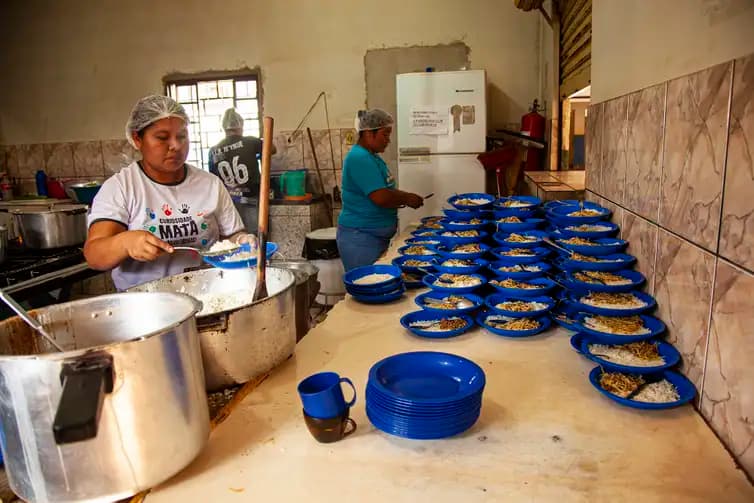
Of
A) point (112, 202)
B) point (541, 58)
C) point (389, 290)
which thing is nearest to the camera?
point (112, 202)

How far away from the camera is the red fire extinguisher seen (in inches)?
165

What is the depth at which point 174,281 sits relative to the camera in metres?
1.40

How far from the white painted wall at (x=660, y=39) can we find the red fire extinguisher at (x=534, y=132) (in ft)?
6.64

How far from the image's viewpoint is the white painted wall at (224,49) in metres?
4.57

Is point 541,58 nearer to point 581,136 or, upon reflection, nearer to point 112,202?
point 581,136

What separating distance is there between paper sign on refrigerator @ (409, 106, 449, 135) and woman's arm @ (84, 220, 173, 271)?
9.07ft

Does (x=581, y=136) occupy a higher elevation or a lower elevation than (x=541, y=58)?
lower

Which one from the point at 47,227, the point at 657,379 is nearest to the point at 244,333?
the point at 657,379

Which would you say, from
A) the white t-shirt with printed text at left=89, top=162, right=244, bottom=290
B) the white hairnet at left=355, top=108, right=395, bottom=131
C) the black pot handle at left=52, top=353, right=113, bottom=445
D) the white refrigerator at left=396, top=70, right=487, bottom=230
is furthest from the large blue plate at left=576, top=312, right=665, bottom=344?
the white refrigerator at left=396, top=70, right=487, bottom=230

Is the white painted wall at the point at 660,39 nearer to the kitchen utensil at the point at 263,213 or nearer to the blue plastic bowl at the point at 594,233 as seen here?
the blue plastic bowl at the point at 594,233

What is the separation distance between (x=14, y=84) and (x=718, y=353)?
689 centimetres

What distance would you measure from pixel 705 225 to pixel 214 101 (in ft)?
16.4

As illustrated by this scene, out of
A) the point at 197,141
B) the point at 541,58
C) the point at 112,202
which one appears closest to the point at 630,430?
the point at 112,202

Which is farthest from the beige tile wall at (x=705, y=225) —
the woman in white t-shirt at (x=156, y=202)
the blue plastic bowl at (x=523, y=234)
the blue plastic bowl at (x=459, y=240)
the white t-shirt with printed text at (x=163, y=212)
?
the white t-shirt with printed text at (x=163, y=212)
